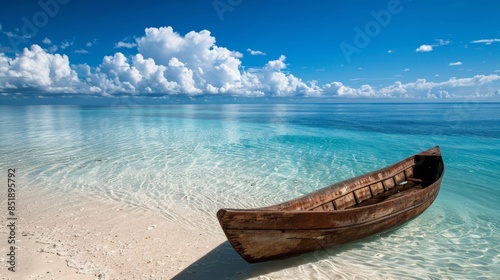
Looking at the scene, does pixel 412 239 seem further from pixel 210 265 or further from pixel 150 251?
pixel 150 251

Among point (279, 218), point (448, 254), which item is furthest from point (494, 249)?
point (279, 218)

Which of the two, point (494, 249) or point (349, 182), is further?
point (349, 182)

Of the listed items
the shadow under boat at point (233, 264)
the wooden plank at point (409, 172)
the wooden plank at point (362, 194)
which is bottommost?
the shadow under boat at point (233, 264)

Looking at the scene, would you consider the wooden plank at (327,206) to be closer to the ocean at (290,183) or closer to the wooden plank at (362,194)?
the ocean at (290,183)

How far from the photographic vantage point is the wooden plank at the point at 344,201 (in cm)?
721

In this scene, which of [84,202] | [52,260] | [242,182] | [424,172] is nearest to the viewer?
[52,260]

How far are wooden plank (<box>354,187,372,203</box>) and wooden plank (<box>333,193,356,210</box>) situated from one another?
209 mm

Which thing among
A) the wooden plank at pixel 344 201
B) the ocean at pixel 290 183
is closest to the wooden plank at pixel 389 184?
the ocean at pixel 290 183

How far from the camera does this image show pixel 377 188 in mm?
8750

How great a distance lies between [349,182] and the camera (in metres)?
7.77

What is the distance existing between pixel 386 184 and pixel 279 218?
19.5 ft

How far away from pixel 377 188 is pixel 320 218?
14.9 ft

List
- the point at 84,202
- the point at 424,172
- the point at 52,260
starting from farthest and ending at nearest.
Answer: the point at 424,172 < the point at 84,202 < the point at 52,260

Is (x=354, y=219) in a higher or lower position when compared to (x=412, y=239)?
higher
